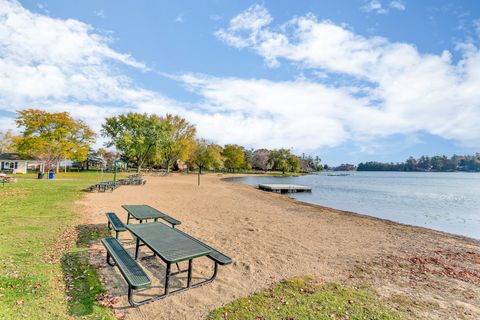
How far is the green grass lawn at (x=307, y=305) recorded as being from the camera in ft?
9.87

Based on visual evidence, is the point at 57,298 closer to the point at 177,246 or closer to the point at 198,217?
the point at 177,246

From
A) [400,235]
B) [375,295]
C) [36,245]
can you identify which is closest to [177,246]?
[375,295]

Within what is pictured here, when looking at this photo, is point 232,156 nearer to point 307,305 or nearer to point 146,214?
point 146,214

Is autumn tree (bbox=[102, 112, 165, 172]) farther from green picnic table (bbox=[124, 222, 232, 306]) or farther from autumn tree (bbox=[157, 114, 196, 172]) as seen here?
green picnic table (bbox=[124, 222, 232, 306])

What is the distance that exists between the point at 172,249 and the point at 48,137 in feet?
123

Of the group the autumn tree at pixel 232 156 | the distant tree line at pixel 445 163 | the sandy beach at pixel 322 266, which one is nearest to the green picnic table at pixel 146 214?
the sandy beach at pixel 322 266

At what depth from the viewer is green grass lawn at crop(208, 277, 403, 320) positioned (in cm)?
301

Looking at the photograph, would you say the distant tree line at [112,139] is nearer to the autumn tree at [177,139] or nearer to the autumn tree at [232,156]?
the autumn tree at [177,139]

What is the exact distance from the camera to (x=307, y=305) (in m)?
3.23

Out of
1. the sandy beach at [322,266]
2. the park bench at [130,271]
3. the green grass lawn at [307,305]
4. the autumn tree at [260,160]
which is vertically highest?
the autumn tree at [260,160]

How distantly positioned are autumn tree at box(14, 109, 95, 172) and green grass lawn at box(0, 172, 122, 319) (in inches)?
1174

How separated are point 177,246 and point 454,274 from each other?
220 inches

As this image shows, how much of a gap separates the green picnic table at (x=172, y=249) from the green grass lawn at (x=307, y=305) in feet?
2.14

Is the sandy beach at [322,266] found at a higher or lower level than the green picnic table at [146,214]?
lower
